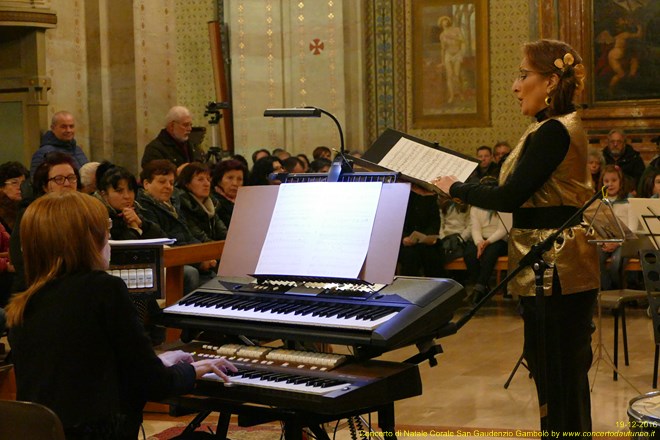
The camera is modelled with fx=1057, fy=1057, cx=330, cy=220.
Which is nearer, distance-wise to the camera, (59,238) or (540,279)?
(59,238)

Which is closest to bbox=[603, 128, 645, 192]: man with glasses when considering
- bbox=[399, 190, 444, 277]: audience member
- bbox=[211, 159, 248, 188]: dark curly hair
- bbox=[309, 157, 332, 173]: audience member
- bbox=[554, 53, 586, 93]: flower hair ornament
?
bbox=[399, 190, 444, 277]: audience member

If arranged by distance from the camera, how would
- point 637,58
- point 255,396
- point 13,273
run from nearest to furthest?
1. point 255,396
2. point 13,273
3. point 637,58

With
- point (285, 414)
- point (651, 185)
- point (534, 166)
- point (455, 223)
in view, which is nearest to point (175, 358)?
point (285, 414)

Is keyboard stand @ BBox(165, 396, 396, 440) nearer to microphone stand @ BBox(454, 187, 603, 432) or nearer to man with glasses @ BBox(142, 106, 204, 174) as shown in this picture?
microphone stand @ BBox(454, 187, 603, 432)

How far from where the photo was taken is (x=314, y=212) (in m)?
3.88

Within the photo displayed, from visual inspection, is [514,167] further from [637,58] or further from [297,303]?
[637,58]

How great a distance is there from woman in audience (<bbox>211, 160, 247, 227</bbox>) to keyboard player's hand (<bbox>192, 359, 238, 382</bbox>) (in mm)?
4686

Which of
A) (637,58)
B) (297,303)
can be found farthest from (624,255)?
(297,303)

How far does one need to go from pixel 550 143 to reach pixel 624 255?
517cm

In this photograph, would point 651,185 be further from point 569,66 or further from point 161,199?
point 569,66

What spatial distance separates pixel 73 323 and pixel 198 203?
15.1 feet

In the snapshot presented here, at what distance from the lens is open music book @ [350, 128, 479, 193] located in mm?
4023

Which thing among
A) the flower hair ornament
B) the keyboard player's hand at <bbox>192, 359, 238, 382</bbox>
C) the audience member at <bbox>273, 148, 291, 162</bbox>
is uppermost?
the flower hair ornament

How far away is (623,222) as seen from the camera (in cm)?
855
